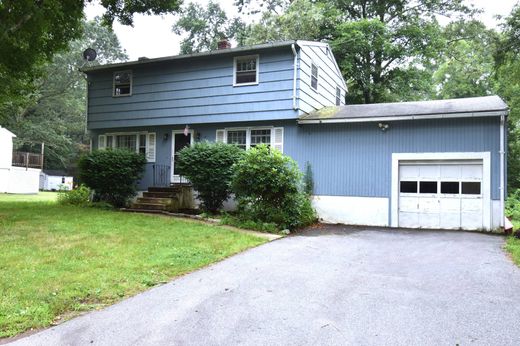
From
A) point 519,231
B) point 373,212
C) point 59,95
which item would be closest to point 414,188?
point 373,212

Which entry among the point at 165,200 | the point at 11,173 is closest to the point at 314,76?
the point at 165,200

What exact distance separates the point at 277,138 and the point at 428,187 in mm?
4880

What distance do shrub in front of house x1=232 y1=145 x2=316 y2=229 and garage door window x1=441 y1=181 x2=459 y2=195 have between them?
4145 mm

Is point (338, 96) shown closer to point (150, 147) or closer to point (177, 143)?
point (177, 143)

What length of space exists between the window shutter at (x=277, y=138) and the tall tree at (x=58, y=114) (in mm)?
28493

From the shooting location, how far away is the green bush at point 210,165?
11.7m

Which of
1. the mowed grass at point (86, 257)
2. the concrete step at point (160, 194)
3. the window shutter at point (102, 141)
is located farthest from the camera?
the window shutter at point (102, 141)

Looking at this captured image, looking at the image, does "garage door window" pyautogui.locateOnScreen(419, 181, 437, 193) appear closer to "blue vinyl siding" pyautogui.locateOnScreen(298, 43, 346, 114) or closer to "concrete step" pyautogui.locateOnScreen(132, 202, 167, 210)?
"blue vinyl siding" pyautogui.locateOnScreen(298, 43, 346, 114)

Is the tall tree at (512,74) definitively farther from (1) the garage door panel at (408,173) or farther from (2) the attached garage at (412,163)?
(1) the garage door panel at (408,173)

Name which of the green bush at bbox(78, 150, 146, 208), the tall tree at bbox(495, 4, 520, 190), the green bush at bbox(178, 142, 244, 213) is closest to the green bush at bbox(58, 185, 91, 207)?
the green bush at bbox(78, 150, 146, 208)

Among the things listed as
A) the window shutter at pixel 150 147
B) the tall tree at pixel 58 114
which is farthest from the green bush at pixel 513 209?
the tall tree at pixel 58 114

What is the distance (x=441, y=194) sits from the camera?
11.4 meters

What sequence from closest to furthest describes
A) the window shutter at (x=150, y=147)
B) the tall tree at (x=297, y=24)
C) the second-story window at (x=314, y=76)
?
the second-story window at (x=314, y=76), the window shutter at (x=150, y=147), the tall tree at (x=297, y=24)

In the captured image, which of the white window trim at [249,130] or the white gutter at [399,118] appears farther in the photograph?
the white window trim at [249,130]
